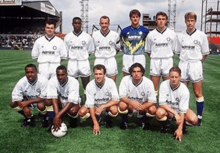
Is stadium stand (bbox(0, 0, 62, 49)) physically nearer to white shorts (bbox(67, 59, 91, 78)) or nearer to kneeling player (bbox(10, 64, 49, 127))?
white shorts (bbox(67, 59, 91, 78))

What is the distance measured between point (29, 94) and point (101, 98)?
1.39m

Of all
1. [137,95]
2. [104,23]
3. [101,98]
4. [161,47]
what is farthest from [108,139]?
[104,23]

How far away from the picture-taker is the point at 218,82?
8430 millimetres

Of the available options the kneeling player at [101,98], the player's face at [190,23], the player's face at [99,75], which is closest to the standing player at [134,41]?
the player's face at [190,23]

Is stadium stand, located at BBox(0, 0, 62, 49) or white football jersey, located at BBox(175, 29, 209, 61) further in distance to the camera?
stadium stand, located at BBox(0, 0, 62, 49)

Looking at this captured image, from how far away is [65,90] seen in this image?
3.98m

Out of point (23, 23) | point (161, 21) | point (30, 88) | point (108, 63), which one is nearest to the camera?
point (30, 88)

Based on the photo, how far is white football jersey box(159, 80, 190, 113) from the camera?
3.63 m

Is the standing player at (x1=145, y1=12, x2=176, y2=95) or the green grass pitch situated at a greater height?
the standing player at (x1=145, y1=12, x2=176, y2=95)

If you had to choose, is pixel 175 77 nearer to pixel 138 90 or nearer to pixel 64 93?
pixel 138 90

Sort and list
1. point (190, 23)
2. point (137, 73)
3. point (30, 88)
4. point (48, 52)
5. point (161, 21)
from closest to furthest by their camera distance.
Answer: point (137, 73), point (190, 23), point (30, 88), point (161, 21), point (48, 52)

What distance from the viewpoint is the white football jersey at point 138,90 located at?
152 inches

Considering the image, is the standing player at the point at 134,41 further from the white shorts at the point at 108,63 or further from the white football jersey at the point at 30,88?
the white football jersey at the point at 30,88

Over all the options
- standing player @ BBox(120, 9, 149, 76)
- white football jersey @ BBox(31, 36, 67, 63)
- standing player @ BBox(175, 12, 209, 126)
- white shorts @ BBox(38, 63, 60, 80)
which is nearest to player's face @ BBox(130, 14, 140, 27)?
standing player @ BBox(120, 9, 149, 76)
